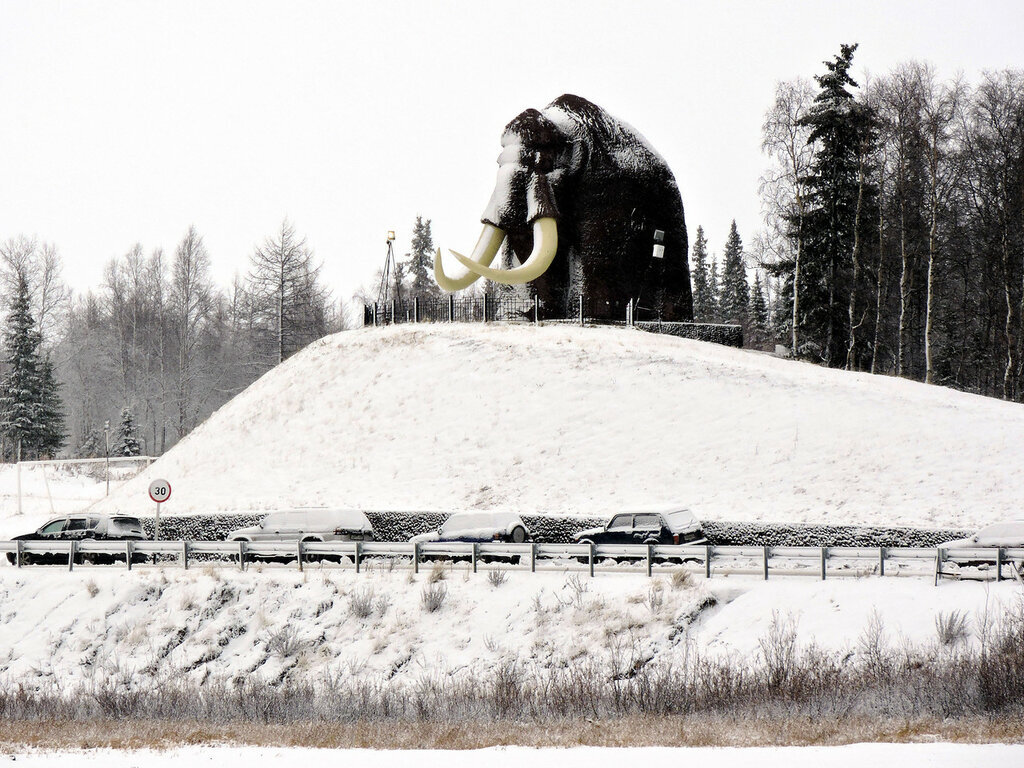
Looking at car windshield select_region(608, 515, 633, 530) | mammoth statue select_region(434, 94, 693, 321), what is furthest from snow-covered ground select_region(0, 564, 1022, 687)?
mammoth statue select_region(434, 94, 693, 321)

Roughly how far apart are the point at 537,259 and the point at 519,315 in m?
2.65

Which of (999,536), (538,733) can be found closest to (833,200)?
(999,536)

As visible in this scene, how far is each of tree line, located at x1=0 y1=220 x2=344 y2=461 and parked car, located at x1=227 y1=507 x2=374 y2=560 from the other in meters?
31.3

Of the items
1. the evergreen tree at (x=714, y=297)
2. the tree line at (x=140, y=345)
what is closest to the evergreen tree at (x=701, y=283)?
the evergreen tree at (x=714, y=297)

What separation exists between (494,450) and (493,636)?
10.8 m

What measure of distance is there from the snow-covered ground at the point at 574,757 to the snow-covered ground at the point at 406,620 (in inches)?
246

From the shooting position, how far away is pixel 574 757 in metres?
11.9

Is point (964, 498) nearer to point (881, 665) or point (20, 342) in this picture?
point (881, 665)

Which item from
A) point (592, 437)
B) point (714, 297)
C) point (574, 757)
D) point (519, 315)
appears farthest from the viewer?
point (714, 297)

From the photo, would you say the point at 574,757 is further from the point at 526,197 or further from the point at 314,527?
the point at 526,197

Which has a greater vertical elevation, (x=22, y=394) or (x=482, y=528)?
(x=22, y=394)

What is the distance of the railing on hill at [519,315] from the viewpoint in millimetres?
36344

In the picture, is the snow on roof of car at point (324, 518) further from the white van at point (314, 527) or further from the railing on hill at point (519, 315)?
the railing on hill at point (519, 315)

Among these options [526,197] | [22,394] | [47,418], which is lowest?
[47,418]
